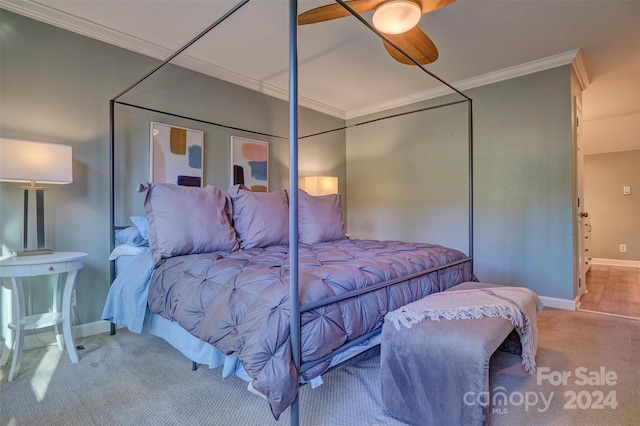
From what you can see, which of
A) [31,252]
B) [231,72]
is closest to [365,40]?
[231,72]

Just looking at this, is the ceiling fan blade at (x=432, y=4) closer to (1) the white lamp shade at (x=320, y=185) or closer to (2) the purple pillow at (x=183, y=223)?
(2) the purple pillow at (x=183, y=223)

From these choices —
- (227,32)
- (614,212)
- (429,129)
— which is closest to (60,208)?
(227,32)

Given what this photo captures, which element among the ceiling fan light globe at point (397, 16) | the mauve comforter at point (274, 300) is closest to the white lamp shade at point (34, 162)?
the mauve comforter at point (274, 300)

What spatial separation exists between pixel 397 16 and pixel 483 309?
1695 mm

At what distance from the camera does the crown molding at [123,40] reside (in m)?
2.24

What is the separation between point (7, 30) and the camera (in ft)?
7.20

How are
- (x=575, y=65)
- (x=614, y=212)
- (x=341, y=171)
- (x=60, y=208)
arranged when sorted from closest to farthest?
→ (x=60, y=208) < (x=575, y=65) < (x=341, y=171) < (x=614, y=212)

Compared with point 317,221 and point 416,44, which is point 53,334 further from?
point 416,44

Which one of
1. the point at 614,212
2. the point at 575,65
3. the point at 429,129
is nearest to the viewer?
the point at 575,65

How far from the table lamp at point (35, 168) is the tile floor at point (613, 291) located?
14.9 ft

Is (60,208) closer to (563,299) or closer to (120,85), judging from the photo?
(120,85)

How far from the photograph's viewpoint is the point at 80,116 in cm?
248

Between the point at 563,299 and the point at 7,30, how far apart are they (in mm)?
5049

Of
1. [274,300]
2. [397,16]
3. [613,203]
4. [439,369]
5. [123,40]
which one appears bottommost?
[439,369]
